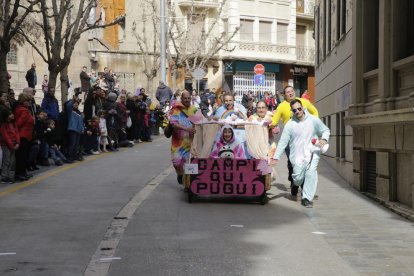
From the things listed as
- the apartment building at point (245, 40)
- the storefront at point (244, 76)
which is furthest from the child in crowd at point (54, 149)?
the storefront at point (244, 76)

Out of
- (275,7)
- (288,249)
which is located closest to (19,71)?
(275,7)

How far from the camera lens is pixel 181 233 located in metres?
8.73

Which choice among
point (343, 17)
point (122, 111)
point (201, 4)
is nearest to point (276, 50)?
point (201, 4)

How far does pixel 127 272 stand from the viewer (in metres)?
6.73

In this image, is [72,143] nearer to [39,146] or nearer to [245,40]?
[39,146]

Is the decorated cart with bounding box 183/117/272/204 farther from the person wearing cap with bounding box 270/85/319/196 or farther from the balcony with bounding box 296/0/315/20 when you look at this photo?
the balcony with bounding box 296/0/315/20

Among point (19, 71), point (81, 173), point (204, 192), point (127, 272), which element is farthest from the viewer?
point (19, 71)

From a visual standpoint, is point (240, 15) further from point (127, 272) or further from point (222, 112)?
point (127, 272)

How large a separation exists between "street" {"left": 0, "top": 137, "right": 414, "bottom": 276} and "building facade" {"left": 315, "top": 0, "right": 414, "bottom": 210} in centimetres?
57

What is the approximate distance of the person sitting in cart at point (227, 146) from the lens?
11602 millimetres

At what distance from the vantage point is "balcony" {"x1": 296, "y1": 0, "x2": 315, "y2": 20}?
185 feet

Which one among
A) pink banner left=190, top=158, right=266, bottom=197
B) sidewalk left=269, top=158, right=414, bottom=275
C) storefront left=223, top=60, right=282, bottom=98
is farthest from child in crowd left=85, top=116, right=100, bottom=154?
storefront left=223, top=60, right=282, bottom=98

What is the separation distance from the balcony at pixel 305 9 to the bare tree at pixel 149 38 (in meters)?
12.2

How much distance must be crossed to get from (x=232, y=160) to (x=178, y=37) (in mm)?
39195
